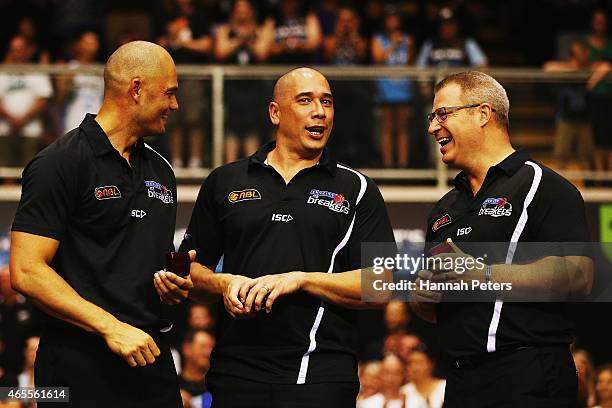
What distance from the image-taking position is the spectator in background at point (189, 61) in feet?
35.2

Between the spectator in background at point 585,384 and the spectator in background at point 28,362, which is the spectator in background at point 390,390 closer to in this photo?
the spectator in background at point 585,384

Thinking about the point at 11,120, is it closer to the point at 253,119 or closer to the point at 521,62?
the point at 253,119

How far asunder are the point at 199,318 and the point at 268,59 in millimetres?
2906

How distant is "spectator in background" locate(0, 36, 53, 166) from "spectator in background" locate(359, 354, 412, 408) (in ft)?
13.3

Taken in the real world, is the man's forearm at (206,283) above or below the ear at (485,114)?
below

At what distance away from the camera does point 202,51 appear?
11.7 m

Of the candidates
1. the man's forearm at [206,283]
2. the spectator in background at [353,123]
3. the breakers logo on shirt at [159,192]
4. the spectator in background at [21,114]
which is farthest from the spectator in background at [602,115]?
the breakers logo on shirt at [159,192]

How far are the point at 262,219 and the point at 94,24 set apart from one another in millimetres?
8402

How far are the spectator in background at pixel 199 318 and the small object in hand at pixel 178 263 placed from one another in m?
5.94

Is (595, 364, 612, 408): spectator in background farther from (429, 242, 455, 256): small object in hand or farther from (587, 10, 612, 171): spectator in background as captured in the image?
(429, 242, 455, 256): small object in hand

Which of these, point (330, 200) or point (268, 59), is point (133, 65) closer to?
point (330, 200)

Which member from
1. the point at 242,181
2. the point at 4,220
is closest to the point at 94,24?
the point at 4,220

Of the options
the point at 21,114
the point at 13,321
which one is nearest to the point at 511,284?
the point at 21,114

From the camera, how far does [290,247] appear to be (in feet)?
18.0
